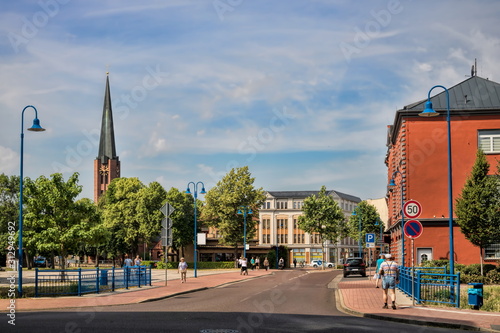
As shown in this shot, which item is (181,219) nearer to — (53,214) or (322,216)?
(322,216)

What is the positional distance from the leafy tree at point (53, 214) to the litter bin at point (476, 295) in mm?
24125

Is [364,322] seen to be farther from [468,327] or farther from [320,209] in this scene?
[320,209]

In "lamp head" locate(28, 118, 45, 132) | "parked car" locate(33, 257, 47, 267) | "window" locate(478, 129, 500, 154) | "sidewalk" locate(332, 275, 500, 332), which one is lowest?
"parked car" locate(33, 257, 47, 267)

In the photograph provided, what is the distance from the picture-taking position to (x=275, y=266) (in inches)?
3167

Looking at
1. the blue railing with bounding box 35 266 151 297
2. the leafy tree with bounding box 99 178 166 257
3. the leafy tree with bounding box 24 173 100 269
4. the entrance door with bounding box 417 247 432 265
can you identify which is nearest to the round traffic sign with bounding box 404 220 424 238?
the blue railing with bounding box 35 266 151 297

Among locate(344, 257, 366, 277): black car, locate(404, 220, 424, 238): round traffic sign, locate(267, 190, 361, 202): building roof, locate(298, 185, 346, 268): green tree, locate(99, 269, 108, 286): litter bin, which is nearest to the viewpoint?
locate(404, 220, 424, 238): round traffic sign

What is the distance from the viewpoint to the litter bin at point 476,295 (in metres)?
19.3

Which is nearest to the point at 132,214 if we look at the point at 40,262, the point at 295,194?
the point at 40,262

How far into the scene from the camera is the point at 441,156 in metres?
41.6

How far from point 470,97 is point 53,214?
29.1 metres

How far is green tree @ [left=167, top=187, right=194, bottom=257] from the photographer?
8188 centimetres

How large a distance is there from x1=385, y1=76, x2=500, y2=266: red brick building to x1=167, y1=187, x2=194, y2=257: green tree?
44.3 metres

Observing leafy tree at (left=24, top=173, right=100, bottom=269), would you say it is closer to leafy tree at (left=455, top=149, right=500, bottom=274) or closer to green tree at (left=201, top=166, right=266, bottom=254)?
leafy tree at (left=455, top=149, right=500, bottom=274)

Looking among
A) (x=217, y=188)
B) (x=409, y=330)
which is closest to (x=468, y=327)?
(x=409, y=330)
